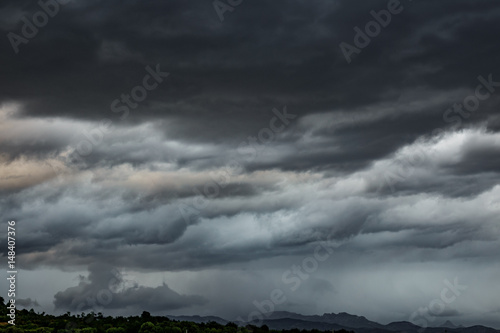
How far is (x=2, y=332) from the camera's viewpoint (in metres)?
151

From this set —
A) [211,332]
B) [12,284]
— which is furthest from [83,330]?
Result: [12,284]

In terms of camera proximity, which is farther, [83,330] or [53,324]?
[53,324]

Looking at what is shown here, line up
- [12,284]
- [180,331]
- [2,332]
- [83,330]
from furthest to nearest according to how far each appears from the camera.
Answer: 1. [180,331]
2. [83,330]
3. [2,332]
4. [12,284]

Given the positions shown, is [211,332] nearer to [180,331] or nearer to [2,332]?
[180,331]

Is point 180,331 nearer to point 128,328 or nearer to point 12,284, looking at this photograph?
point 128,328

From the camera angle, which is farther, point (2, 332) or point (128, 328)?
point (128, 328)

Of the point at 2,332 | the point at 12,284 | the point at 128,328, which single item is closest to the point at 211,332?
→ the point at 128,328

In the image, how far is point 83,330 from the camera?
6944 inches

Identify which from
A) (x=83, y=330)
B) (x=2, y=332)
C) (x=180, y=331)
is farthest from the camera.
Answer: (x=180, y=331)

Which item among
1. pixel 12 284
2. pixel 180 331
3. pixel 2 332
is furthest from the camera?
pixel 180 331

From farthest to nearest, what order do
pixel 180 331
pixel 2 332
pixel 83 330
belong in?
pixel 180 331 → pixel 83 330 → pixel 2 332

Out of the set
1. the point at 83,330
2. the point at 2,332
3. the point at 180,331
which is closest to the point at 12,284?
the point at 2,332

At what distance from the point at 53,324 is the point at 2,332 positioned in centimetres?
4211

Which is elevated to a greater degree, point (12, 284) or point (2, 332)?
point (12, 284)
